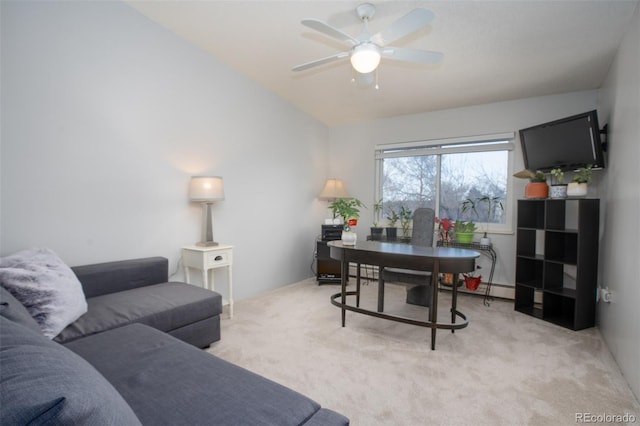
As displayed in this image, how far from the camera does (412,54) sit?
227 centimetres

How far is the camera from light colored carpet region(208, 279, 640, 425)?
1744 millimetres

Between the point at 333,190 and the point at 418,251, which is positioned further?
the point at 333,190

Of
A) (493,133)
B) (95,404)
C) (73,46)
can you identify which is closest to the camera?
(95,404)

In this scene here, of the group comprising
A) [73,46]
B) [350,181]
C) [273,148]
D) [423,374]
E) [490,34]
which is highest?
[490,34]

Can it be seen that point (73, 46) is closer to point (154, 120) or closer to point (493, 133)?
point (154, 120)

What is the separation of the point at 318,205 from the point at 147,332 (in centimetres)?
349

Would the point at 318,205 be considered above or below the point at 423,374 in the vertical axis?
above

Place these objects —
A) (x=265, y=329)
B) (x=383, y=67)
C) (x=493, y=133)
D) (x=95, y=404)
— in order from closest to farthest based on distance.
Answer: (x=95, y=404), (x=265, y=329), (x=383, y=67), (x=493, y=133)

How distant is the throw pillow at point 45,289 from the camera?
5.38ft

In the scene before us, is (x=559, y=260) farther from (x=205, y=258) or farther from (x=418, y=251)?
(x=205, y=258)

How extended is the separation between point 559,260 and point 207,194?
11.5 feet

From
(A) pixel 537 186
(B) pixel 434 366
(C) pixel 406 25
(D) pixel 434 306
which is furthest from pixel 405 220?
(C) pixel 406 25

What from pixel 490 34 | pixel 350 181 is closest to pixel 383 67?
pixel 490 34

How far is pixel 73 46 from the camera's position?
2354mm
